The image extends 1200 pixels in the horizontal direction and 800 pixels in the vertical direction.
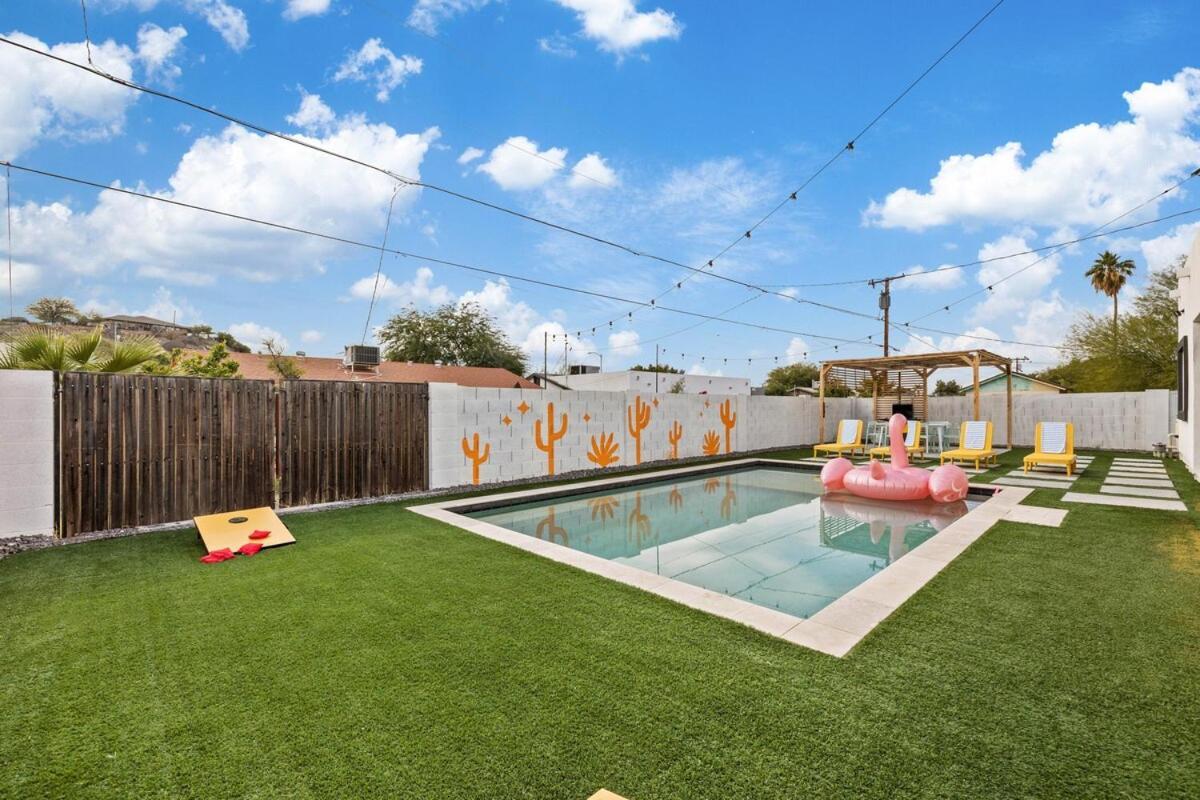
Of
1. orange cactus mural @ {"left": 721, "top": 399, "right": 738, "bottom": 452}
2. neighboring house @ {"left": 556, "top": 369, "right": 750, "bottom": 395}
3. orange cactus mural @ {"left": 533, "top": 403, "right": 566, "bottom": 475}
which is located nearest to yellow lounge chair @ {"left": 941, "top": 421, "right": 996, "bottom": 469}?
orange cactus mural @ {"left": 721, "top": 399, "right": 738, "bottom": 452}

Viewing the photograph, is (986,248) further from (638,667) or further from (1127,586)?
(638,667)

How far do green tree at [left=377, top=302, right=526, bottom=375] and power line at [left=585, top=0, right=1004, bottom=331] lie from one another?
25245 millimetres

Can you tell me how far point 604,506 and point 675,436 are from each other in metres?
4.68

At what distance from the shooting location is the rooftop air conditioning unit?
2270 cm

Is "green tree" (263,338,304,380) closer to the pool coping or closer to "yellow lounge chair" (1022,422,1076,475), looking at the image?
the pool coping

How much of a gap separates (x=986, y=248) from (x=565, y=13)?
12578mm

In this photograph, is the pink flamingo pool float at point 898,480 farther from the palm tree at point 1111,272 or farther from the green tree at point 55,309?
the green tree at point 55,309

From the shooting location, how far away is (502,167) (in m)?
8.89

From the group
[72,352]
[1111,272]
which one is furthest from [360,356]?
[1111,272]

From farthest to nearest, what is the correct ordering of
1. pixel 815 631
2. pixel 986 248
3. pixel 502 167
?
1. pixel 986 248
2. pixel 502 167
3. pixel 815 631

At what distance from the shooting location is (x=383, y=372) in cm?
2534

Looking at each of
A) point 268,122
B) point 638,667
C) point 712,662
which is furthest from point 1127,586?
point 268,122

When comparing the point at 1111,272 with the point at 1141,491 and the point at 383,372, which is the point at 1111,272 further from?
Result: the point at 383,372

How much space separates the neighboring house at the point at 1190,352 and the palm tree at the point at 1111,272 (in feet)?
69.7
